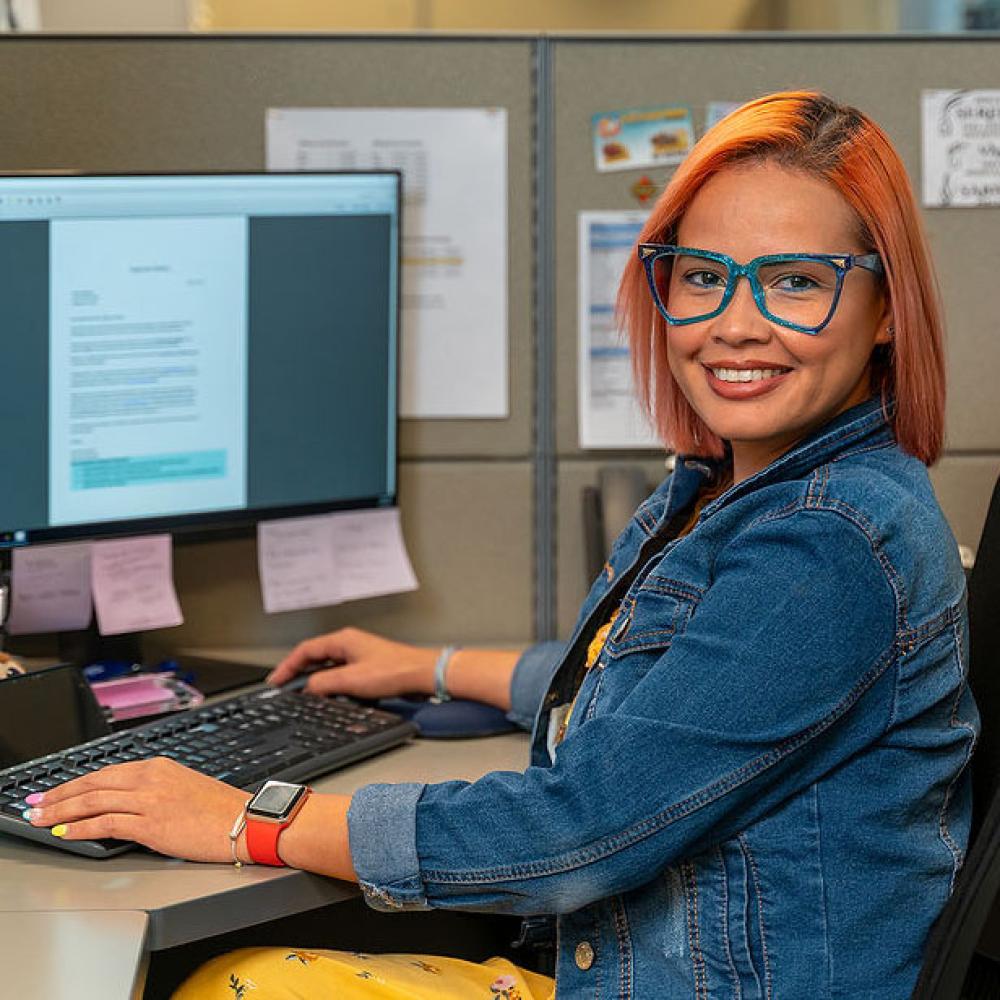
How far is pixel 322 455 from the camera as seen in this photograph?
57.5 inches

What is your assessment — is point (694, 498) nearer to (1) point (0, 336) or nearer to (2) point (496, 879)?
(2) point (496, 879)

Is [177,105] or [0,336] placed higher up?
[177,105]

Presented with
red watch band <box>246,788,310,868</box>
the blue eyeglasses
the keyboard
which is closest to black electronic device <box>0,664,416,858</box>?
the keyboard

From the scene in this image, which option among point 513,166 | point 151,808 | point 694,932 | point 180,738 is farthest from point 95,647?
point 694,932

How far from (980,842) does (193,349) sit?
875mm

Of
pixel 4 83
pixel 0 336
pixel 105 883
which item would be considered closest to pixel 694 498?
pixel 105 883

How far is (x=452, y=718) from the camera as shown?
1270 millimetres

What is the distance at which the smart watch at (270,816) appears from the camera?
0.94 m

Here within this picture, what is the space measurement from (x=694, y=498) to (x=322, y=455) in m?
0.46

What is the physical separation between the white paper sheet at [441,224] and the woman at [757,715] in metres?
0.52

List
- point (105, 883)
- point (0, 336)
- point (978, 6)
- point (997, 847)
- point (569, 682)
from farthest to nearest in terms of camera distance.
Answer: point (978, 6), point (0, 336), point (569, 682), point (105, 883), point (997, 847)

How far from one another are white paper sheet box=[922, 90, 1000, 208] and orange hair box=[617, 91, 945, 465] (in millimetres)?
598

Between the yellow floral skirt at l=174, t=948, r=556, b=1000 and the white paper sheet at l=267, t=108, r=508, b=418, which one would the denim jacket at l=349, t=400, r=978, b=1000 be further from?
the white paper sheet at l=267, t=108, r=508, b=418

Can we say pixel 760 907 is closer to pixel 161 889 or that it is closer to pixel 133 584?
pixel 161 889
